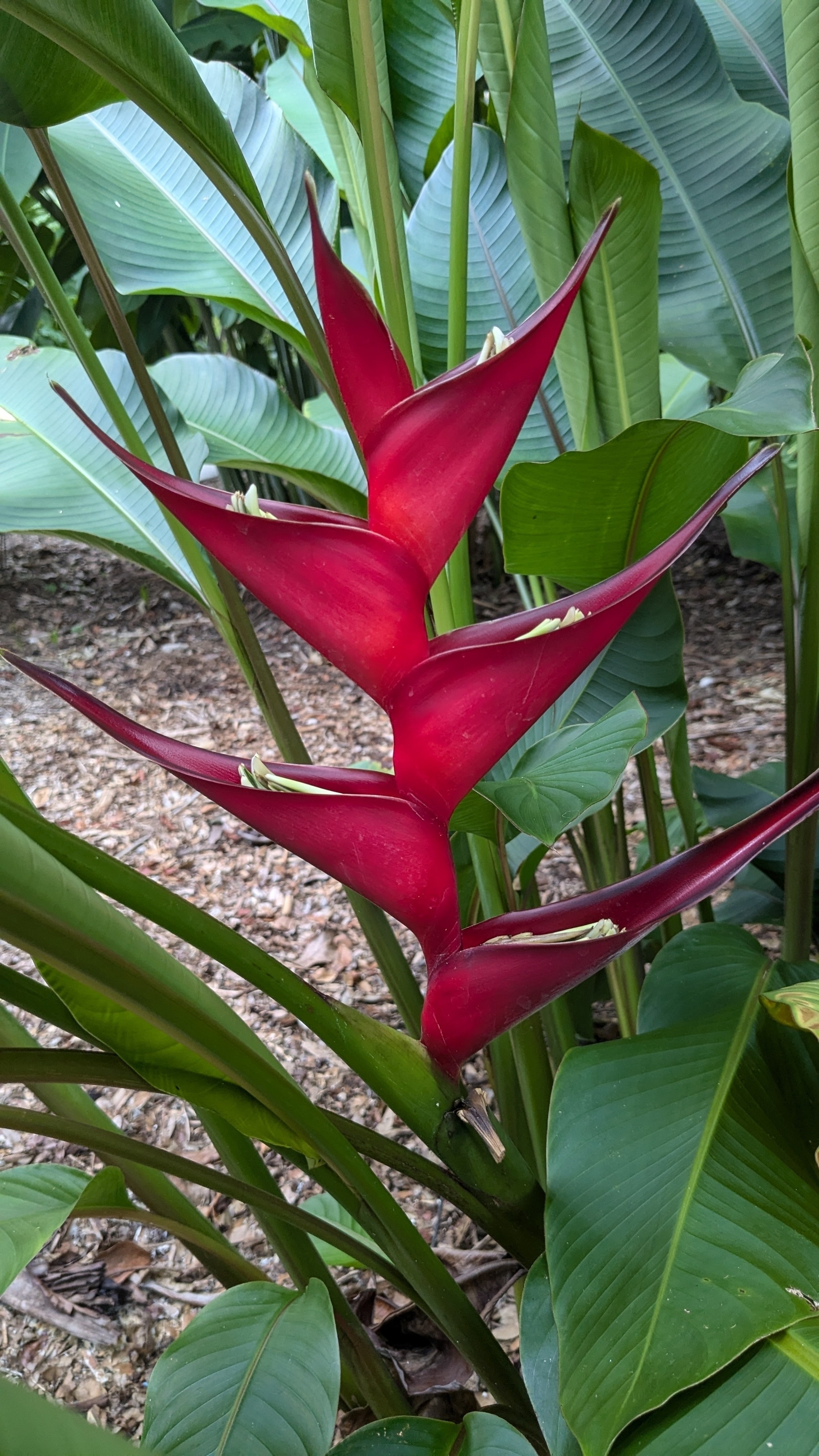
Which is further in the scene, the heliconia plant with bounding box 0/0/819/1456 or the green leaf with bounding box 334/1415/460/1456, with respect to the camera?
the green leaf with bounding box 334/1415/460/1456

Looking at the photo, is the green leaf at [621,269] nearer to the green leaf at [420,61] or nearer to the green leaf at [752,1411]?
the green leaf at [420,61]

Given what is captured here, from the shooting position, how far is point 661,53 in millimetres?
744

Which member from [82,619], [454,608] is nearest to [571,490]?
[454,608]

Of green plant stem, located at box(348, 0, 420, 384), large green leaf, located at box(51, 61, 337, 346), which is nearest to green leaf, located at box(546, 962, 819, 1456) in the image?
green plant stem, located at box(348, 0, 420, 384)

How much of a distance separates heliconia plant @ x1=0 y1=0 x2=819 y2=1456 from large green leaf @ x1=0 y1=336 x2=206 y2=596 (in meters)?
0.02

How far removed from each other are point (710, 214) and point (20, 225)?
1.76ft

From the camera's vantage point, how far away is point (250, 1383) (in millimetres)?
474

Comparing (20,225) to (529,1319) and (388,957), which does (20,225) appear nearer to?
(388,957)

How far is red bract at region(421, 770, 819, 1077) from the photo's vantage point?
377 millimetres

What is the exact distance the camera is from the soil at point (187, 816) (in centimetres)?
85

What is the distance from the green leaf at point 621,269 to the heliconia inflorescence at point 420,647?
0.90 ft

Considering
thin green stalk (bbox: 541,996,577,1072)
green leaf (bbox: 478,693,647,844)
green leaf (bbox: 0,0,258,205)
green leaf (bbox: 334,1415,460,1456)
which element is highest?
green leaf (bbox: 0,0,258,205)

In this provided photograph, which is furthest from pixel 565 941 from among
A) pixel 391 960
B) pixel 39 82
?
pixel 39 82

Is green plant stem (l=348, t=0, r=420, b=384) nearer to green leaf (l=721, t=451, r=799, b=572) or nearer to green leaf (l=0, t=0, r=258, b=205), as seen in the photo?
green leaf (l=0, t=0, r=258, b=205)
